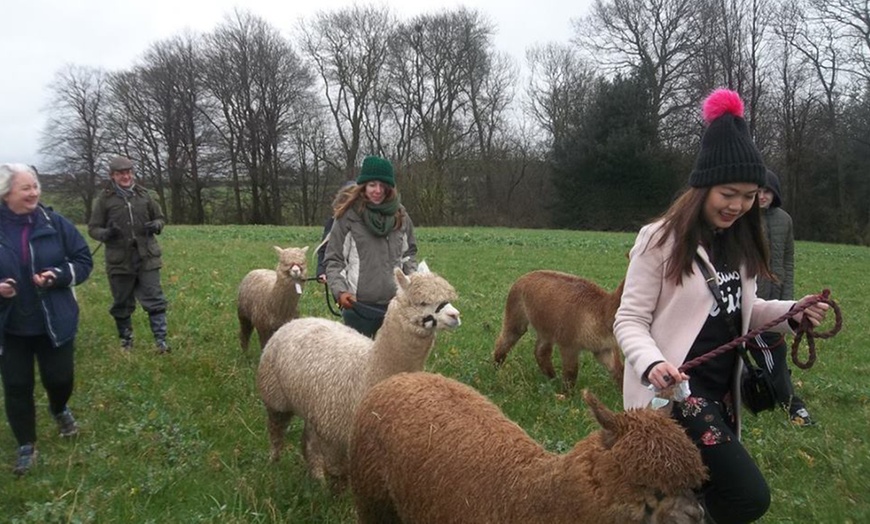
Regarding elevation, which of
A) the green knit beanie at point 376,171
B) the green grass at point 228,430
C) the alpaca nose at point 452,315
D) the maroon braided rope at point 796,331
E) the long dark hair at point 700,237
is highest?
the green knit beanie at point 376,171

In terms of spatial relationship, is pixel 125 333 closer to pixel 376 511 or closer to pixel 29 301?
pixel 29 301

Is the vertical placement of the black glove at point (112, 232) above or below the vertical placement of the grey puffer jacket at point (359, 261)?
above

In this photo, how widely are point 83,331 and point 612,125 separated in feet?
106

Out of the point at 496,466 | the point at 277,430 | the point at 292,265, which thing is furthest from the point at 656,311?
the point at 292,265

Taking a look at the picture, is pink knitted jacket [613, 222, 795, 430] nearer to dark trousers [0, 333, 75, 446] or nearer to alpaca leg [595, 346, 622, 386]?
alpaca leg [595, 346, 622, 386]

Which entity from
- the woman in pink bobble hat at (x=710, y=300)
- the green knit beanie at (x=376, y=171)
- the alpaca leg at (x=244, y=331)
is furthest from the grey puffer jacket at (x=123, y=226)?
the woman in pink bobble hat at (x=710, y=300)

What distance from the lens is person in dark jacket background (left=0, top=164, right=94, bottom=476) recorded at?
13.7ft

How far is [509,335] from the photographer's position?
23.7 ft

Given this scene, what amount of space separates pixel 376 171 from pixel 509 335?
324 centimetres

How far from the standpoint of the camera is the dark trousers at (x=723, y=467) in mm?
2389

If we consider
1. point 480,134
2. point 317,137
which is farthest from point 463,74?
point 317,137

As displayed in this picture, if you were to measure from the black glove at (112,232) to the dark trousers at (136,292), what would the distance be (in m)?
0.44

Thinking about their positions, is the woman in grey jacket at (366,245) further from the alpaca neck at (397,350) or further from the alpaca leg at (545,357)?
the alpaca leg at (545,357)

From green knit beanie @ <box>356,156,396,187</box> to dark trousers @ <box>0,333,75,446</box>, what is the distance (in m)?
2.39
